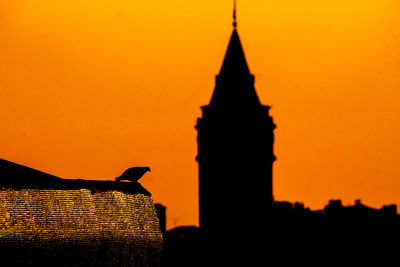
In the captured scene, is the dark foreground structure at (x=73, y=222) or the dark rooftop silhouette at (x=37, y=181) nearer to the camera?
the dark foreground structure at (x=73, y=222)

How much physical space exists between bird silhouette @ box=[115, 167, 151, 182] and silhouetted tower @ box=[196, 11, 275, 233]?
226ft

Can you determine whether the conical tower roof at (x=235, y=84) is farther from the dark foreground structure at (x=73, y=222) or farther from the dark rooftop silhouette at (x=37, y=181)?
the dark rooftop silhouette at (x=37, y=181)

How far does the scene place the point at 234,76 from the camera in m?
130

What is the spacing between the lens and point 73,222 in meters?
54.8

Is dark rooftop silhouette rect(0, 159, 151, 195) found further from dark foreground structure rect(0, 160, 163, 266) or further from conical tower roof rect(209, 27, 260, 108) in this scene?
conical tower roof rect(209, 27, 260, 108)

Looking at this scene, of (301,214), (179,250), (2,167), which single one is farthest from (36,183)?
(301,214)

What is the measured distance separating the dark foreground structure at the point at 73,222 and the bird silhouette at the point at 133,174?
60 cm

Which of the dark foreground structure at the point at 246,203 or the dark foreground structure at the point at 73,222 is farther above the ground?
the dark foreground structure at the point at 246,203

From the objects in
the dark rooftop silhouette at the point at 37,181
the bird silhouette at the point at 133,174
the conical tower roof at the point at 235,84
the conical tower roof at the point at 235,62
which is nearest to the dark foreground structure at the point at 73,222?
the dark rooftop silhouette at the point at 37,181

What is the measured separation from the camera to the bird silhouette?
2306 inches

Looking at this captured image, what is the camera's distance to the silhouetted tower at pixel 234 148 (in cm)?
12862

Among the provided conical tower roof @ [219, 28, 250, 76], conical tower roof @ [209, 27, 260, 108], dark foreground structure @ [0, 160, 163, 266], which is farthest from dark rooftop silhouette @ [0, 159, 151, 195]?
conical tower roof @ [209, 27, 260, 108]

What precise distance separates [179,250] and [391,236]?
1631 cm

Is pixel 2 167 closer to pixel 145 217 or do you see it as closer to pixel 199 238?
pixel 145 217
